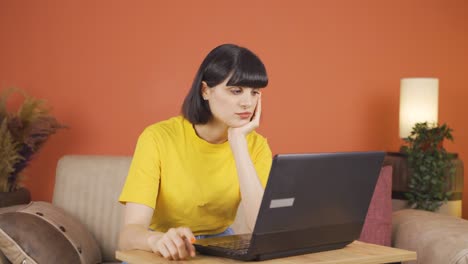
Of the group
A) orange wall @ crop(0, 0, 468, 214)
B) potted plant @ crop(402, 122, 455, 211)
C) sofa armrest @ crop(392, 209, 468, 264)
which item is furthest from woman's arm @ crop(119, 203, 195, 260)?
potted plant @ crop(402, 122, 455, 211)

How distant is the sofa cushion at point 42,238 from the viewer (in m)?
2.52

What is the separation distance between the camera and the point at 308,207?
1.69 metres

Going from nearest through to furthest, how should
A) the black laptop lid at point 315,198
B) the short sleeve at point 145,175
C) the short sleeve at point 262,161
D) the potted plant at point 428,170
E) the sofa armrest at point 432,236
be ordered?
1. the black laptop lid at point 315,198
2. the short sleeve at point 145,175
3. the short sleeve at point 262,161
4. the sofa armrest at point 432,236
5. the potted plant at point 428,170

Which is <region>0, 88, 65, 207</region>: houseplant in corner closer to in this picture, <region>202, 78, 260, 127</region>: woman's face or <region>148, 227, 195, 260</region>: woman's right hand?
<region>202, 78, 260, 127</region>: woman's face

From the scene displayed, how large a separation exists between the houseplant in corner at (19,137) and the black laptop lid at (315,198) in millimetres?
1746

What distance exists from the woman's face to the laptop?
42 cm

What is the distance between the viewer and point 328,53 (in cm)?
409

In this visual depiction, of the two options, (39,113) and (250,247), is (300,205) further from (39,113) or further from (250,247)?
(39,113)

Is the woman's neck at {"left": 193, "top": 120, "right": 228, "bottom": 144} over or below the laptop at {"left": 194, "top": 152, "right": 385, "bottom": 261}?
over

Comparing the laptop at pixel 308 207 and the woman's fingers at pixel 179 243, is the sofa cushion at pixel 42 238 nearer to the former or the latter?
the laptop at pixel 308 207

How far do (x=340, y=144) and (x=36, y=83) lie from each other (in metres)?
1.74

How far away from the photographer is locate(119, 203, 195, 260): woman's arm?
1644mm

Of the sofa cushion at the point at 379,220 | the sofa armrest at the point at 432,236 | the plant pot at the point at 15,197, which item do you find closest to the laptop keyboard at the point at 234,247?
the sofa armrest at the point at 432,236

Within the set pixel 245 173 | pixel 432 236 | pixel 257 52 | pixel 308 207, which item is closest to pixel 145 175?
pixel 245 173
